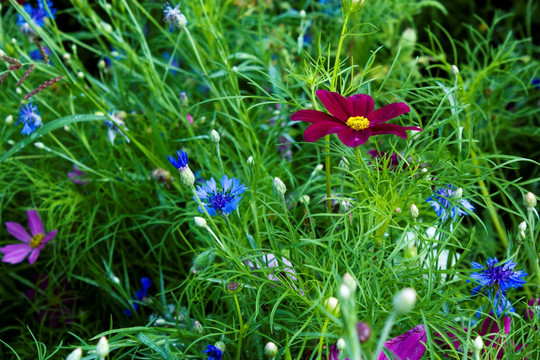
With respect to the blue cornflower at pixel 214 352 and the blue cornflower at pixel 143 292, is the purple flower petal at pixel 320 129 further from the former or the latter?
the blue cornflower at pixel 143 292

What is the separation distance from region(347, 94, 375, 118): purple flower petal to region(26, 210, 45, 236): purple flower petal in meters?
0.63

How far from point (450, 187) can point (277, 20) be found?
762mm

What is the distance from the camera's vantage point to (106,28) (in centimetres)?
102

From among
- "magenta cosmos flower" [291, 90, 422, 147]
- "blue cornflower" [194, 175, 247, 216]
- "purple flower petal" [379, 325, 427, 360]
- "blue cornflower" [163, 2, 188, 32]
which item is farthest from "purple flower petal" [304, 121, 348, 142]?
"blue cornflower" [163, 2, 188, 32]

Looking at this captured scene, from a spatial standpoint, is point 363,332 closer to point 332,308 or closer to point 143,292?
point 332,308

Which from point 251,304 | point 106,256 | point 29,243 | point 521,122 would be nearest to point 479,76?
point 521,122

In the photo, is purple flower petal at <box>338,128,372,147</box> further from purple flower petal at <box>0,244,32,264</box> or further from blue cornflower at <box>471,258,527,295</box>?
purple flower petal at <box>0,244,32,264</box>

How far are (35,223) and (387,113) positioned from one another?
2.18 feet

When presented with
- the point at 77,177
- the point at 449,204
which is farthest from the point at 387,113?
the point at 77,177

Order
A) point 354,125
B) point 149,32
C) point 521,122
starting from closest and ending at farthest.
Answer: point 354,125 → point 521,122 → point 149,32

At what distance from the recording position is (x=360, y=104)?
2.02 feet

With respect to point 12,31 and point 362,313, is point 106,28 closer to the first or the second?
point 12,31

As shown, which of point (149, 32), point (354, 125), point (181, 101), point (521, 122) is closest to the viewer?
point (354, 125)

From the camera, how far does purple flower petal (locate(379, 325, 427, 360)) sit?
1.96ft
